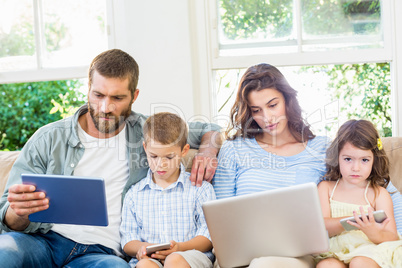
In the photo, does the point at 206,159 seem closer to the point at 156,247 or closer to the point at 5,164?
the point at 156,247

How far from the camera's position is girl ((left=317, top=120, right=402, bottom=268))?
5.52ft

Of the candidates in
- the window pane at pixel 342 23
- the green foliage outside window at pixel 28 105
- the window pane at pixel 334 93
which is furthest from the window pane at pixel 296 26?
the green foliage outside window at pixel 28 105

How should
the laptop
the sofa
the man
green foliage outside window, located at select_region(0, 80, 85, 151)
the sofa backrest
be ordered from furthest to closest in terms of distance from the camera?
green foliage outside window, located at select_region(0, 80, 85, 151)
the sofa backrest
the sofa
the man
the laptop

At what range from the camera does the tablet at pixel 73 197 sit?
1.56 metres

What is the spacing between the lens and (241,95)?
2027 millimetres

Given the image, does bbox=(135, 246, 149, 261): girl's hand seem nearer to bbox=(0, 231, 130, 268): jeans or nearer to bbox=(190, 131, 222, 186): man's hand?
bbox=(0, 231, 130, 268): jeans

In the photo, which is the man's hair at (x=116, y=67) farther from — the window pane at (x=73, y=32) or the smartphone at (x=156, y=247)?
the window pane at (x=73, y=32)

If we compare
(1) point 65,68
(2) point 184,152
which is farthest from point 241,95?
(1) point 65,68

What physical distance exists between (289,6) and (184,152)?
116 cm

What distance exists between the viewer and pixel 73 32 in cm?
303

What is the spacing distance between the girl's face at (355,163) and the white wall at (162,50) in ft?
3.37

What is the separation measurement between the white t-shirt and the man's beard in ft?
0.13

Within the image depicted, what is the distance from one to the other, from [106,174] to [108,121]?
215 mm

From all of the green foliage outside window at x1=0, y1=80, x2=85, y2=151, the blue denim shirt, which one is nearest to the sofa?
the blue denim shirt
